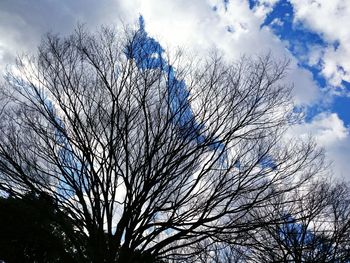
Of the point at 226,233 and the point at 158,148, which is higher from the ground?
the point at 158,148

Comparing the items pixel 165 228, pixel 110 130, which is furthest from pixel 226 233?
pixel 110 130

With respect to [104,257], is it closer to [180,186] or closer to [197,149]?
[180,186]

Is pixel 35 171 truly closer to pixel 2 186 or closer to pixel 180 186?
pixel 2 186

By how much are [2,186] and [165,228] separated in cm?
337

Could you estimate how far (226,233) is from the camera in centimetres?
652

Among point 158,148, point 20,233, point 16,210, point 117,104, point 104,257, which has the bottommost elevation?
point 104,257

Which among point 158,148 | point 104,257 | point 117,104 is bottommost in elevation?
point 104,257

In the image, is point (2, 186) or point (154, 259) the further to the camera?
point (154, 259)

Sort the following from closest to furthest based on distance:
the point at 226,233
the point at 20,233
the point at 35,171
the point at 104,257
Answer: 1. the point at 104,257
2. the point at 226,233
3. the point at 35,171
4. the point at 20,233

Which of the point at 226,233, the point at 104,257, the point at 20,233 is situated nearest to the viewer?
the point at 104,257

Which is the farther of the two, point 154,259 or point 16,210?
point 16,210

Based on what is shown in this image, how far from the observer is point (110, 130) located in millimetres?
6914

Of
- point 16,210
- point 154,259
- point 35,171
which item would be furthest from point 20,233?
point 154,259

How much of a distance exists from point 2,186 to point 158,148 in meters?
3.15
